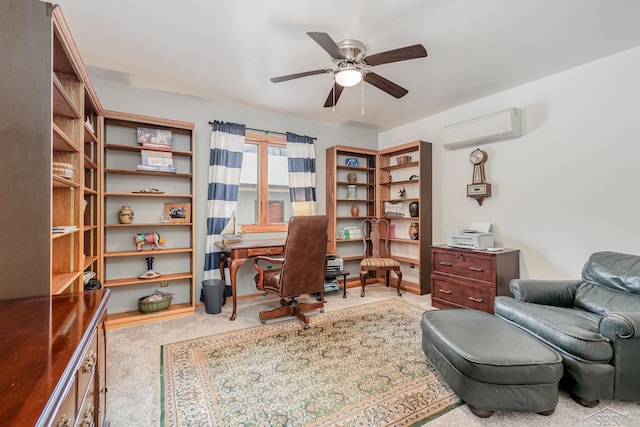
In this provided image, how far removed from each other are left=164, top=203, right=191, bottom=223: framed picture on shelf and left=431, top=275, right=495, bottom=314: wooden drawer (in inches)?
122

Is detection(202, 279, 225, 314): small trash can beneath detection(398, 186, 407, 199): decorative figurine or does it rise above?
beneath

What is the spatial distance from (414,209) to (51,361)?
4.04m

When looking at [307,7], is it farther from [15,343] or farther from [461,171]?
[461,171]

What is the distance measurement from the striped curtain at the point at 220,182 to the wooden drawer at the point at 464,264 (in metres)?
2.66

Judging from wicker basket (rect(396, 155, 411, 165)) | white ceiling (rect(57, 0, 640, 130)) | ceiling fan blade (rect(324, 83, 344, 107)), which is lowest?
wicker basket (rect(396, 155, 411, 165))

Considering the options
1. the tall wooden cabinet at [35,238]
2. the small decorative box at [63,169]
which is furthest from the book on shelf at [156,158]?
Answer: the tall wooden cabinet at [35,238]

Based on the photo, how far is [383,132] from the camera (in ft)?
16.6

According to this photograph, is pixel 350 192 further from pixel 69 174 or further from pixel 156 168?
pixel 69 174

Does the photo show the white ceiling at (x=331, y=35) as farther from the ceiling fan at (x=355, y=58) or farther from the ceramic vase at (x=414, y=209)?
the ceramic vase at (x=414, y=209)

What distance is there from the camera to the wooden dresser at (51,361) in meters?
0.59

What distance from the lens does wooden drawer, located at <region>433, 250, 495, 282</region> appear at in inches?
118

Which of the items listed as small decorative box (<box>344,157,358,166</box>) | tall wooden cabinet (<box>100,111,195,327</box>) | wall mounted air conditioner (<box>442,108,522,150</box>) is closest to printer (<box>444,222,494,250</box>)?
wall mounted air conditioner (<box>442,108,522,150</box>)

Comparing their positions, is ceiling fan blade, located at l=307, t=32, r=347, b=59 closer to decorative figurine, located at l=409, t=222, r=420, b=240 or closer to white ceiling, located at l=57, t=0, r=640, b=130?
white ceiling, located at l=57, t=0, r=640, b=130

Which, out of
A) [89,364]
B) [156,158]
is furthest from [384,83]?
[89,364]
